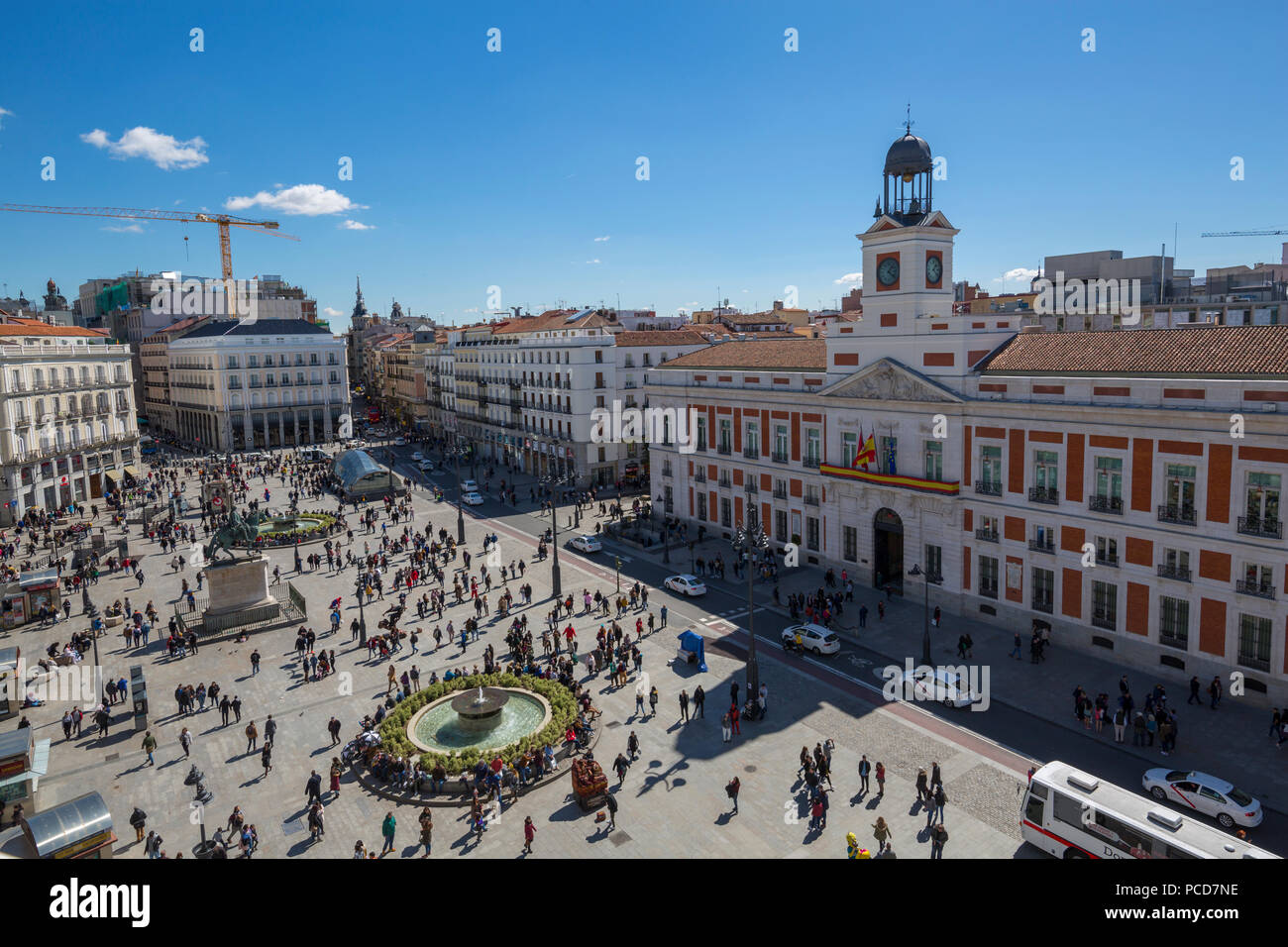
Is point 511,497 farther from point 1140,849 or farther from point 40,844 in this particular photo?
point 1140,849

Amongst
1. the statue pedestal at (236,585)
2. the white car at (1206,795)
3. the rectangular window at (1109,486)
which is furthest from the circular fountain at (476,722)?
the rectangular window at (1109,486)

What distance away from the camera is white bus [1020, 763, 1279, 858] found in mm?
18266

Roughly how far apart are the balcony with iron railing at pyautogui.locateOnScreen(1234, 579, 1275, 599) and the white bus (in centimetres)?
1183

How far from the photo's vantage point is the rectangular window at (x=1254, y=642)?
28828 mm

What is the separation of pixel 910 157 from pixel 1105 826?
3366 centimetres

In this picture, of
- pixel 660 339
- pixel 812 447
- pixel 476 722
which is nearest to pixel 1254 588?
pixel 812 447

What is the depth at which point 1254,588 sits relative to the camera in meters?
29.0

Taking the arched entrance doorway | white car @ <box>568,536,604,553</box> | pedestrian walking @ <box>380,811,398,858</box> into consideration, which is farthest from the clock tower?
pedestrian walking @ <box>380,811,398,858</box>

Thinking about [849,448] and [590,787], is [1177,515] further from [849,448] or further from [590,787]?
[590,787]

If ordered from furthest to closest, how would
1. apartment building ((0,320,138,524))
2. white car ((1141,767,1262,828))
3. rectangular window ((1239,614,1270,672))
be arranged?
apartment building ((0,320,138,524)), rectangular window ((1239,614,1270,672)), white car ((1141,767,1262,828))

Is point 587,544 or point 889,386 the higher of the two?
point 889,386

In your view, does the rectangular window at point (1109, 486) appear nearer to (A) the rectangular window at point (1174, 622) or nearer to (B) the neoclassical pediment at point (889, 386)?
(A) the rectangular window at point (1174, 622)

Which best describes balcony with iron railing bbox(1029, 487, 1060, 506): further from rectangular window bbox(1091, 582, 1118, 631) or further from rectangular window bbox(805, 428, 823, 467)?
rectangular window bbox(805, 428, 823, 467)

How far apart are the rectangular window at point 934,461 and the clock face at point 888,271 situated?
340 inches
